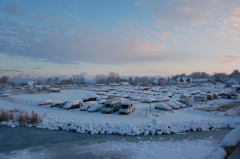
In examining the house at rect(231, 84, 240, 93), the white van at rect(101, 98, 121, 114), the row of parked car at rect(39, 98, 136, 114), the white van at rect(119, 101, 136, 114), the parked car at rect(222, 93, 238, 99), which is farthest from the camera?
the house at rect(231, 84, 240, 93)

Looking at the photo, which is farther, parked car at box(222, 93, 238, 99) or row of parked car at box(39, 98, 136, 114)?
parked car at box(222, 93, 238, 99)

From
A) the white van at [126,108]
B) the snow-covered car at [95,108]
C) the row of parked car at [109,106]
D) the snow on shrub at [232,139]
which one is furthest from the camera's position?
the snow-covered car at [95,108]

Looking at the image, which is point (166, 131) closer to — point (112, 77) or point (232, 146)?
point (232, 146)

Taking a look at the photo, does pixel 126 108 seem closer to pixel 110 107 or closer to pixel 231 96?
pixel 110 107

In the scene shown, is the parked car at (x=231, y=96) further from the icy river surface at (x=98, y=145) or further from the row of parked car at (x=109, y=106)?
the row of parked car at (x=109, y=106)

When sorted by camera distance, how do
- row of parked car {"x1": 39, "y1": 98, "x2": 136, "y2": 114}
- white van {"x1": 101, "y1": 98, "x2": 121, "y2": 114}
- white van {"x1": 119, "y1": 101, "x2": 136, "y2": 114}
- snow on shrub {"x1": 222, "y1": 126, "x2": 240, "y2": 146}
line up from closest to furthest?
snow on shrub {"x1": 222, "y1": 126, "x2": 240, "y2": 146} → white van {"x1": 119, "y1": 101, "x2": 136, "y2": 114} → row of parked car {"x1": 39, "y1": 98, "x2": 136, "y2": 114} → white van {"x1": 101, "y1": 98, "x2": 121, "y2": 114}

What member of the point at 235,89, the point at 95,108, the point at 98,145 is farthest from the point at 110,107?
the point at 235,89

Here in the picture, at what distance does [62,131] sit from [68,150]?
6.15 meters

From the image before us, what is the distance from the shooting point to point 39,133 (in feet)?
55.8

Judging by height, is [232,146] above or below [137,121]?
above

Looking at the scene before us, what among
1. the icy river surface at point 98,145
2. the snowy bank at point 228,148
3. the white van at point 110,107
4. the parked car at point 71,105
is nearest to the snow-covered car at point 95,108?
the white van at point 110,107

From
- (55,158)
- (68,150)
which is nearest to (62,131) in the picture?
(68,150)

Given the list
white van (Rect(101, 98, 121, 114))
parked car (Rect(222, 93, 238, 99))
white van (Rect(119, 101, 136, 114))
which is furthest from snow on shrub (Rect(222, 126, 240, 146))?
parked car (Rect(222, 93, 238, 99))

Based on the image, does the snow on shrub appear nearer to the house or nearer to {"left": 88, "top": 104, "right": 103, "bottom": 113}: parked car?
{"left": 88, "top": 104, "right": 103, "bottom": 113}: parked car
